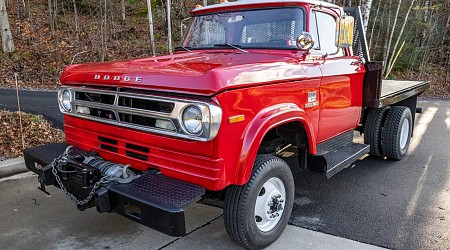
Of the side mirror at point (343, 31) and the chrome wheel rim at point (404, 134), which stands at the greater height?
the side mirror at point (343, 31)

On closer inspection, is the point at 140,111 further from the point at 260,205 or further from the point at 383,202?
the point at 383,202

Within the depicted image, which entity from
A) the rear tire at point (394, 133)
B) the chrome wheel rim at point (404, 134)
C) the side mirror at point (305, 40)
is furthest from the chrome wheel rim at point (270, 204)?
the chrome wheel rim at point (404, 134)

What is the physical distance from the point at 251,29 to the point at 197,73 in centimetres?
152

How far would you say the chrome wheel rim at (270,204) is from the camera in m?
3.14

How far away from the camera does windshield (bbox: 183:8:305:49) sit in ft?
12.2

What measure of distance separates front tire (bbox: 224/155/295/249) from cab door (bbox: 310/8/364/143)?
0.85 meters

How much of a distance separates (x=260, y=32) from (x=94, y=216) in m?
2.53

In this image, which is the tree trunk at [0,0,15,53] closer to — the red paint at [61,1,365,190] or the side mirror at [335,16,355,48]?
A: the red paint at [61,1,365,190]

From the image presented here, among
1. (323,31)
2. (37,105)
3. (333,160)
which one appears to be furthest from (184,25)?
(37,105)

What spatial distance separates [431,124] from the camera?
8.60 meters

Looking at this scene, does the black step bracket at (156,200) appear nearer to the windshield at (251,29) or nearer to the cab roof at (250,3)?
the windshield at (251,29)

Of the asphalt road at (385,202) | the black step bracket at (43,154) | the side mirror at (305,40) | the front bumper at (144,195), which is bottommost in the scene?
the asphalt road at (385,202)

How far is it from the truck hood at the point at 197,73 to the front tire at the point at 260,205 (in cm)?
74

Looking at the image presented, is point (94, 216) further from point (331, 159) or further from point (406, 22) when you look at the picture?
point (406, 22)
